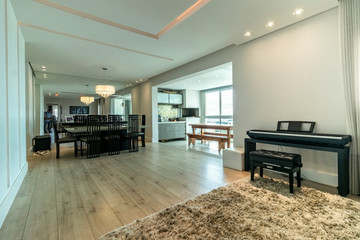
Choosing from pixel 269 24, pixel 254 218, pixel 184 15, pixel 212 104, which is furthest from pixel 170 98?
pixel 254 218

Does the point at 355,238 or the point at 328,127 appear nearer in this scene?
the point at 355,238

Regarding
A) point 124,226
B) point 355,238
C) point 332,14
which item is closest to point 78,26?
point 124,226

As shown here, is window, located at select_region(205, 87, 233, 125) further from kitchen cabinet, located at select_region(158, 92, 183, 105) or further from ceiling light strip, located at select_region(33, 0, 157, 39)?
ceiling light strip, located at select_region(33, 0, 157, 39)

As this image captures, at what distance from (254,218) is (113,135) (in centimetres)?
438

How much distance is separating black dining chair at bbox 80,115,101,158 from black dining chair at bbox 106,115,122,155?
1.01 feet

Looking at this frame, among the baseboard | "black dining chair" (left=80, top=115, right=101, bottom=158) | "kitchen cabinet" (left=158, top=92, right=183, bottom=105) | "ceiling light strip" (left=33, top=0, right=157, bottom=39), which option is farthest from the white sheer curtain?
"kitchen cabinet" (left=158, top=92, right=183, bottom=105)

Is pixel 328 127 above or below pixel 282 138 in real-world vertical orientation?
above

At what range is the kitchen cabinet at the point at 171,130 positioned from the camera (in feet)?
23.9

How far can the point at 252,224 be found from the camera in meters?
1.57

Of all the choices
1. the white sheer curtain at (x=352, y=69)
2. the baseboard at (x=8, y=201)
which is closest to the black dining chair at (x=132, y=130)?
the baseboard at (x=8, y=201)

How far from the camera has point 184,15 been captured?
9.12 feet

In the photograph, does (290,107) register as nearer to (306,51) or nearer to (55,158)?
(306,51)

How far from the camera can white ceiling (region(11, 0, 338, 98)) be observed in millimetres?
2445

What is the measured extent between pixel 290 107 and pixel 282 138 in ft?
2.51
